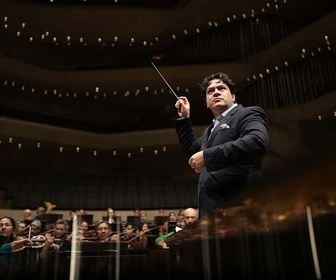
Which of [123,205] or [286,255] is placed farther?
[123,205]

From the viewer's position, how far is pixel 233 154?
837 millimetres

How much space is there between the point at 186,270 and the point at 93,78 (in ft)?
20.4

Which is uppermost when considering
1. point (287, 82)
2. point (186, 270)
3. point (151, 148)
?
point (287, 82)

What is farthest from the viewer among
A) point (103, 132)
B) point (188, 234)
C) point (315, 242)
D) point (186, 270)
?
point (103, 132)

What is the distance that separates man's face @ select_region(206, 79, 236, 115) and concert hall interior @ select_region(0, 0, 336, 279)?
13.6 feet

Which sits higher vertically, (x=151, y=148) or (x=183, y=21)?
(x=183, y=21)

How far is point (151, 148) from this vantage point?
6668mm

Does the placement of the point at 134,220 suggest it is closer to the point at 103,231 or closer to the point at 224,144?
the point at 103,231

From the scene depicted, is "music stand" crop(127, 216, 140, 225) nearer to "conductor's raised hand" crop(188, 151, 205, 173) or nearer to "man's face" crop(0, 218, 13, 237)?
"man's face" crop(0, 218, 13, 237)

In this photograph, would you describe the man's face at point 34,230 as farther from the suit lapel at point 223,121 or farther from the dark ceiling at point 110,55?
the dark ceiling at point 110,55

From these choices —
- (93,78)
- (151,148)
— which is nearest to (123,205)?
(151,148)

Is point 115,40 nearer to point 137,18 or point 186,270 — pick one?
point 137,18

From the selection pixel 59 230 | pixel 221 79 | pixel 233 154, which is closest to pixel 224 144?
pixel 233 154

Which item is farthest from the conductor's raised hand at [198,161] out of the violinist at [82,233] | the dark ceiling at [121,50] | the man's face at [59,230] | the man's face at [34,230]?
the dark ceiling at [121,50]
